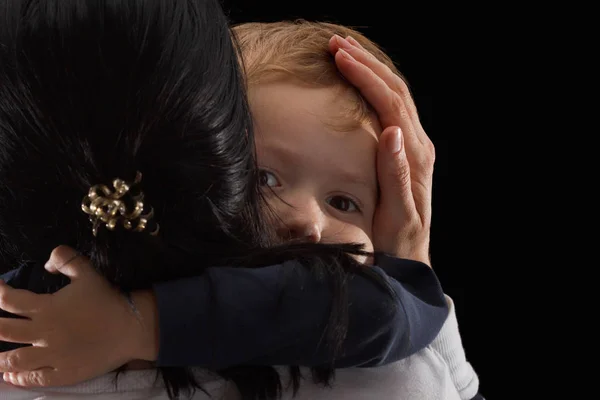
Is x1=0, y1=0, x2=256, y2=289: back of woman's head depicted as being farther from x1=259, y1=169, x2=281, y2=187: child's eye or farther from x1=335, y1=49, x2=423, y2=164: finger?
x1=335, y1=49, x2=423, y2=164: finger

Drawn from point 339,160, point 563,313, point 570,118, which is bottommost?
point 563,313

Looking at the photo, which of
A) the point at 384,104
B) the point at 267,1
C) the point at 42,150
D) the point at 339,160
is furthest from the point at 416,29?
the point at 42,150

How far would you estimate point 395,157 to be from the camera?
1.03m

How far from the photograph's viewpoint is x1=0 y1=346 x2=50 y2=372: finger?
72 cm

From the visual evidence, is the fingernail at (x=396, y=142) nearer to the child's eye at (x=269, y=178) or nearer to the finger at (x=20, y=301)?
the child's eye at (x=269, y=178)

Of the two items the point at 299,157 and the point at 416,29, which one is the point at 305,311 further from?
the point at 416,29

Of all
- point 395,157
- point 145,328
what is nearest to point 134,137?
point 145,328

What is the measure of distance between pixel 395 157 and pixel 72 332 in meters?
0.44

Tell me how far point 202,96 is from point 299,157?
26cm

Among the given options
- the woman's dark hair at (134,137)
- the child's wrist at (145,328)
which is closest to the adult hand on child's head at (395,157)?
the woman's dark hair at (134,137)

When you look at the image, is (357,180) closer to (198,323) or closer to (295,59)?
(295,59)

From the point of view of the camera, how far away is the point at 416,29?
4.71ft

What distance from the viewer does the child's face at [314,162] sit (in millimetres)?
972

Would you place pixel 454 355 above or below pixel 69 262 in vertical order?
below
